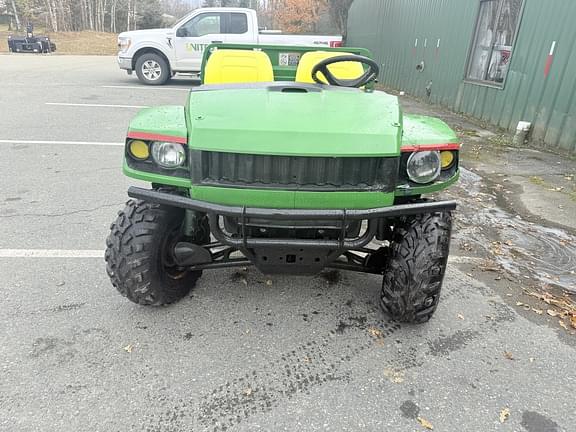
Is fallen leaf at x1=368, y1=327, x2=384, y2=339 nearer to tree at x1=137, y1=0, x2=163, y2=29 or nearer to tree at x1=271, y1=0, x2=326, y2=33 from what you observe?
tree at x1=271, y1=0, x2=326, y2=33

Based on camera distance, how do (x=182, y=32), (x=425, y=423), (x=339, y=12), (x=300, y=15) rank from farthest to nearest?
(x=300, y=15), (x=339, y=12), (x=182, y=32), (x=425, y=423)

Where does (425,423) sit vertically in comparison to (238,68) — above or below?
below

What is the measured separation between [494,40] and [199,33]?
755cm

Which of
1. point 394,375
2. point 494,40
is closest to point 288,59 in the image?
point 394,375

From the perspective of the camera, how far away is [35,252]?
138 inches

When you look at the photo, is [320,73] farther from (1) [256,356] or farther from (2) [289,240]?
(1) [256,356]

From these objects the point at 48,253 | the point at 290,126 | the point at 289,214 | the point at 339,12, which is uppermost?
the point at 339,12

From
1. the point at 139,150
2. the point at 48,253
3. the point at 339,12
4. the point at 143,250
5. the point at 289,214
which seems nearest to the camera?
the point at 289,214

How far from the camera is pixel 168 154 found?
238 centimetres

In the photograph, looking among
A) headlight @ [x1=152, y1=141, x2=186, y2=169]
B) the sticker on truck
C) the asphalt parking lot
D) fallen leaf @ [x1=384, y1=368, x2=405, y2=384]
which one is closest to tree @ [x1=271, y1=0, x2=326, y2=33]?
the sticker on truck

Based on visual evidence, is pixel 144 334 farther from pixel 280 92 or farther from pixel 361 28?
pixel 361 28

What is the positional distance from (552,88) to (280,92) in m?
6.47

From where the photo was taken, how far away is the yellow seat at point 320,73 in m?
3.65

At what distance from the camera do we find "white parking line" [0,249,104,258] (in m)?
3.47
